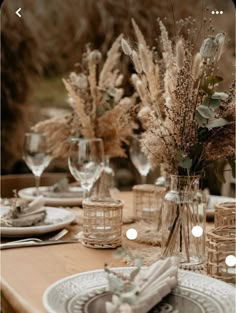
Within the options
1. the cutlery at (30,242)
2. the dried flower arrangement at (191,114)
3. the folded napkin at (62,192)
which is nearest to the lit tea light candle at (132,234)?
the cutlery at (30,242)

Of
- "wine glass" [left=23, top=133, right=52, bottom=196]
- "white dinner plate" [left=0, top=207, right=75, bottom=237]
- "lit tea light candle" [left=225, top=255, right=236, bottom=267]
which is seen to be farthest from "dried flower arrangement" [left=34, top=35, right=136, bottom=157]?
"lit tea light candle" [left=225, top=255, right=236, bottom=267]

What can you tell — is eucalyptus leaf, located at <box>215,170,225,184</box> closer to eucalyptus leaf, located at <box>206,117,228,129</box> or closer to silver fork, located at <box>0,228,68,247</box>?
eucalyptus leaf, located at <box>206,117,228,129</box>

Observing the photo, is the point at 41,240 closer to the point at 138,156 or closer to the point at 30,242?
the point at 30,242

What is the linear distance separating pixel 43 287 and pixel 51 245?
1.08 ft

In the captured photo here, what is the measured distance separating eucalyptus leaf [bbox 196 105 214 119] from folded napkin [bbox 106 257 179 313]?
0.32 meters

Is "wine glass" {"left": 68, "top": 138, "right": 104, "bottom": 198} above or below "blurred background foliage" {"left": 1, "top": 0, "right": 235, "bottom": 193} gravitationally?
below

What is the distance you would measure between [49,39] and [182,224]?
2951mm

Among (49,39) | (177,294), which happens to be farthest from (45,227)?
(49,39)

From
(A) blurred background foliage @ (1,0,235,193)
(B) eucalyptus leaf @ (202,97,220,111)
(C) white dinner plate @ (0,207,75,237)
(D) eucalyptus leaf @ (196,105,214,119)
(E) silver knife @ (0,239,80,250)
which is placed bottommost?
(E) silver knife @ (0,239,80,250)

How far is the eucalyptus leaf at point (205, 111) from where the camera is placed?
1146mm

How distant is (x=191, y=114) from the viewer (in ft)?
3.94

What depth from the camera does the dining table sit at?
101 cm

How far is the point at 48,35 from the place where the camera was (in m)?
3.95

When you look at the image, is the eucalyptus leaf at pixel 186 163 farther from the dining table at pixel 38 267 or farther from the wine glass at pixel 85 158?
the wine glass at pixel 85 158
